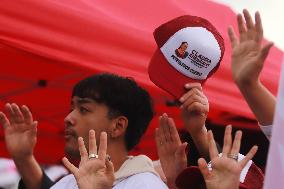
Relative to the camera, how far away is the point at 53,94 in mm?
3158

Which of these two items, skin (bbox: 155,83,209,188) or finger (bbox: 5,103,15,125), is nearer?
skin (bbox: 155,83,209,188)

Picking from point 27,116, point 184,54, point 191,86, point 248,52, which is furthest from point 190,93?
point 27,116

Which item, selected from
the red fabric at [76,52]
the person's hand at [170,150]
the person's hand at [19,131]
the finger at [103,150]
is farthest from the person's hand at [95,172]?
the red fabric at [76,52]

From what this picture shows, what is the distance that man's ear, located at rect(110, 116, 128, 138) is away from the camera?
1.88 metres

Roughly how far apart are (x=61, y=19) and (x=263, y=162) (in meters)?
1.27

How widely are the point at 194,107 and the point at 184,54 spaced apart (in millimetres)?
174

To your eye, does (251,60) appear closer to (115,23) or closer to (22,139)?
(22,139)

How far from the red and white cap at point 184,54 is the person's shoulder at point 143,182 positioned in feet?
0.72

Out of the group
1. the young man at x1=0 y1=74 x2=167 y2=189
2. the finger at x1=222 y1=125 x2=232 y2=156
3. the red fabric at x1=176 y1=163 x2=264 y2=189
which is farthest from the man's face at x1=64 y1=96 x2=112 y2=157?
the finger at x1=222 y1=125 x2=232 y2=156

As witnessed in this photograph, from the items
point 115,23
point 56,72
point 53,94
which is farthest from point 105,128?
point 53,94

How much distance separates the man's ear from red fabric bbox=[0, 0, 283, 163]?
58 centimetres

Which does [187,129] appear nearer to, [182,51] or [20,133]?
[182,51]

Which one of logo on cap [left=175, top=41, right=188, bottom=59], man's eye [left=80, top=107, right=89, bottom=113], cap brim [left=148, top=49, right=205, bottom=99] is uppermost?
logo on cap [left=175, top=41, right=188, bottom=59]

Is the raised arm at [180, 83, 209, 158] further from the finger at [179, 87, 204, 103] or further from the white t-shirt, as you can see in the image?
the white t-shirt
